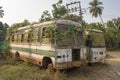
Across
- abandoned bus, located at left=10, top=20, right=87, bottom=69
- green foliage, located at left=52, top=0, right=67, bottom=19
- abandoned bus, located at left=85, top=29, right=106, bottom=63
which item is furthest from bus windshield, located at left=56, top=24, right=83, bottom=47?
green foliage, located at left=52, top=0, right=67, bottom=19

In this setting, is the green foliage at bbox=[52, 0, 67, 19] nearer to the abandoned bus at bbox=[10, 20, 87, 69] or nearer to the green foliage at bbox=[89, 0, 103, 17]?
the green foliage at bbox=[89, 0, 103, 17]

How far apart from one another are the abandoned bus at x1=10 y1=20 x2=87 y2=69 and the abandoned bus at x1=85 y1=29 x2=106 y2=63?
1.77 meters

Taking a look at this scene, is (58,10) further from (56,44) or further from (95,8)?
(56,44)

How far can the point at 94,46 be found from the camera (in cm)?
1313

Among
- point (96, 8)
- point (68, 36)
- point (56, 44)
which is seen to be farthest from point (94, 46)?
point (96, 8)

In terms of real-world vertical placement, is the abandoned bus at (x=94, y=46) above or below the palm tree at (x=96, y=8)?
below

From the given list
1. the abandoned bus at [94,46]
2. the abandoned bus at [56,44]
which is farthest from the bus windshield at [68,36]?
the abandoned bus at [94,46]

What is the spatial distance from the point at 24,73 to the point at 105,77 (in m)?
4.71

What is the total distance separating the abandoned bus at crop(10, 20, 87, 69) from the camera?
9633mm

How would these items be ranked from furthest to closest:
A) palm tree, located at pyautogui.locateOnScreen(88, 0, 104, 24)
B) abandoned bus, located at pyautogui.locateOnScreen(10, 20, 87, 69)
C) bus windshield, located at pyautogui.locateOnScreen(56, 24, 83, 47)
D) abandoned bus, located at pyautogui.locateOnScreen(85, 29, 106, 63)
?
palm tree, located at pyautogui.locateOnScreen(88, 0, 104, 24)
abandoned bus, located at pyautogui.locateOnScreen(85, 29, 106, 63)
bus windshield, located at pyautogui.locateOnScreen(56, 24, 83, 47)
abandoned bus, located at pyautogui.locateOnScreen(10, 20, 87, 69)

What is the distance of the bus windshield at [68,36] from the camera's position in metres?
9.79

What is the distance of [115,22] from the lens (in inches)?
2120

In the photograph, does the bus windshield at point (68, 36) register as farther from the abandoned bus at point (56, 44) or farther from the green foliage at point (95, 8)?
the green foliage at point (95, 8)

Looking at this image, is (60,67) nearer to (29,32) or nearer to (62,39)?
(62,39)
